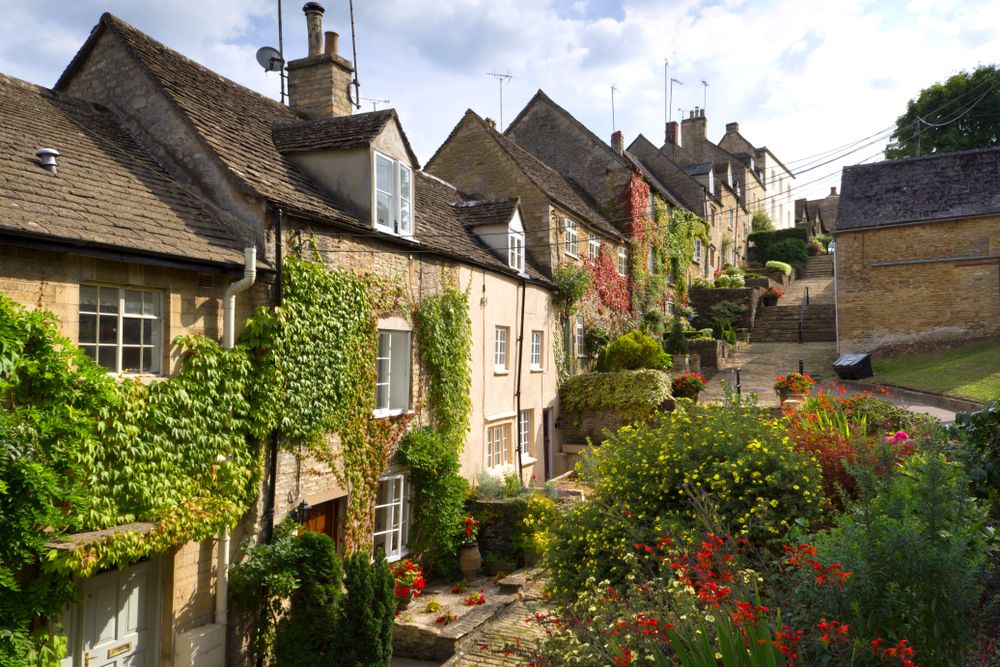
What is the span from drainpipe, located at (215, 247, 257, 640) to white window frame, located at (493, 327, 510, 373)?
8997 millimetres

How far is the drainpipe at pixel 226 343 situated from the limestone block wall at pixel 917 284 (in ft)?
83.5

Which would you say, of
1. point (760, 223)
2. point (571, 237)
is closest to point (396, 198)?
point (571, 237)

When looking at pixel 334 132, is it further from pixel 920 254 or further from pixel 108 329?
pixel 920 254

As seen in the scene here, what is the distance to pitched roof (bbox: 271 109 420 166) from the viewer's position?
13.8 metres

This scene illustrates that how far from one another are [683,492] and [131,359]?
7.42m

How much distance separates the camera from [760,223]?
55.9m

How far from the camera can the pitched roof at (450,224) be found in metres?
16.7

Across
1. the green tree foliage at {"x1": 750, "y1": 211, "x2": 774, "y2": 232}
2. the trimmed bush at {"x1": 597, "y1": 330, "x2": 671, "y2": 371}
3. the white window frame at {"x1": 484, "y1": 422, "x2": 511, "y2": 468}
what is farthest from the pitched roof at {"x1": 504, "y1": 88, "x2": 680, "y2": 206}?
the green tree foliage at {"x1": 750, "y1": 211, "x2": 774, "y2": 232}

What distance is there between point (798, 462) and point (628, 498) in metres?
2.17

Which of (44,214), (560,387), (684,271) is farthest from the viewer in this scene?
(684,271)

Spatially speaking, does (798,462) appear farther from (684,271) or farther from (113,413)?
(684,271)

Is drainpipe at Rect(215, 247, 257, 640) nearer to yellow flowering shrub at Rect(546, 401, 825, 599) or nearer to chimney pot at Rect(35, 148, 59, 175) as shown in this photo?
chimney pot at Rect(35, 148, 59, 175)

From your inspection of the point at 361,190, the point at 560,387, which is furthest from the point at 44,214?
the point at 560,387

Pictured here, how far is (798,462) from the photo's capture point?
8.88 meters
